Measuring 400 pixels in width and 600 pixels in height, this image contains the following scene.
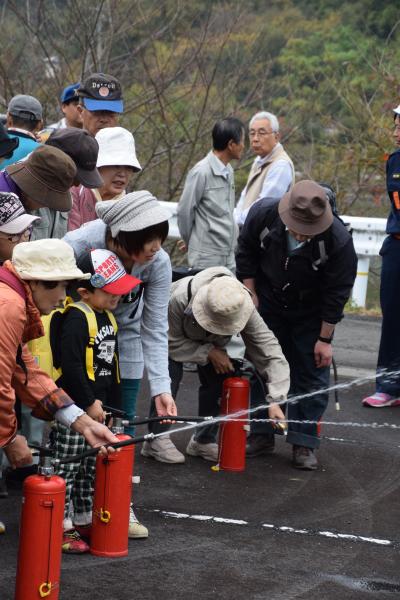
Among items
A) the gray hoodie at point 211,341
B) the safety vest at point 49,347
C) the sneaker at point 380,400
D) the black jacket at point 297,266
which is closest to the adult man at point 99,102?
the black jacket at point 297,266

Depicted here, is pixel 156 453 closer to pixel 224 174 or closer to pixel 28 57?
pixel 224 174

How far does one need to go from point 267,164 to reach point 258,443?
2.84 m

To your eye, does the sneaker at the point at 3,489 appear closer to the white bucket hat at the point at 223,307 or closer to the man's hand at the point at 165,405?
the man's hand at the point at 165,405

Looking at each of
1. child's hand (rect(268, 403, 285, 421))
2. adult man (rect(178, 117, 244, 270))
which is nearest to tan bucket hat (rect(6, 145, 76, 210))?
child's hand (rect(268, 403, 285, 421))

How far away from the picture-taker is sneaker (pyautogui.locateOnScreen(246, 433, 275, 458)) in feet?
23.4

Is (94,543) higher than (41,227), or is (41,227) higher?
(41,227)

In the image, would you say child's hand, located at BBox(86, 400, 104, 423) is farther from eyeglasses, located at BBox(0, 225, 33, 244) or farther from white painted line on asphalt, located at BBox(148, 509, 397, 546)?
white painted line on asphalt, located at BBox(148, 509, 397, 546)

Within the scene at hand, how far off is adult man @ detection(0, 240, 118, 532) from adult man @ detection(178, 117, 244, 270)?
13.2 ft

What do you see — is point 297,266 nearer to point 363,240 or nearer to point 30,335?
point 30,335

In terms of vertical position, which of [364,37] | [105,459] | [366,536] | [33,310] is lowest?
[366,536]

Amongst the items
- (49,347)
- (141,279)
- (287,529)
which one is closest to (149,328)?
(141,279)

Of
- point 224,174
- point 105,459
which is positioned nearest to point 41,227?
point 105,459

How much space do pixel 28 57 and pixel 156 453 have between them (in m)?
8.47

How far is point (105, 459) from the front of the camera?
499 cm
